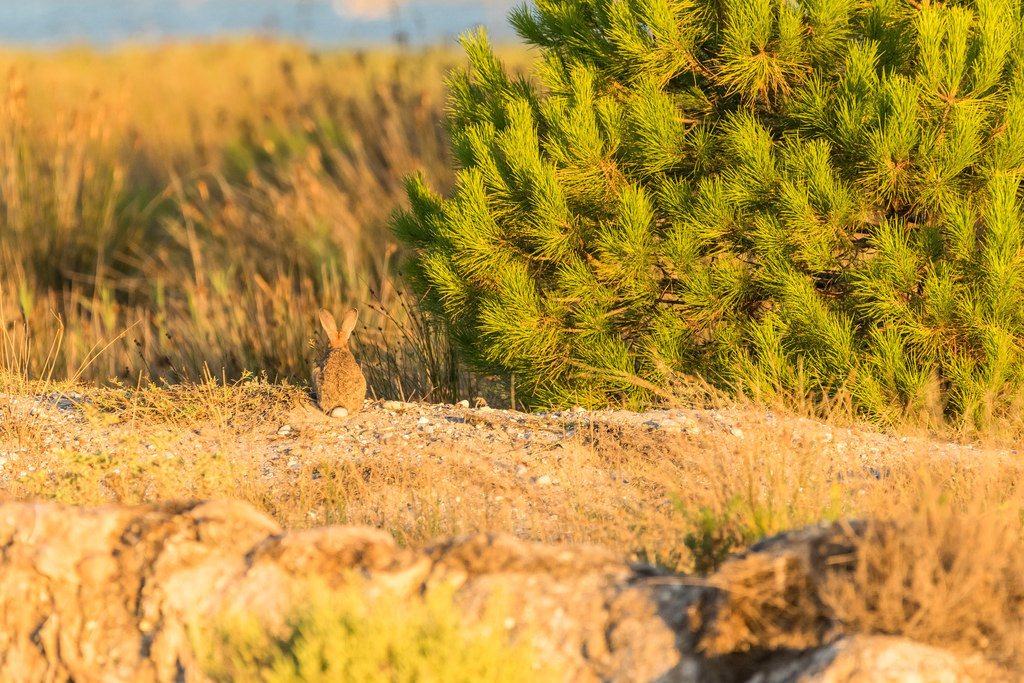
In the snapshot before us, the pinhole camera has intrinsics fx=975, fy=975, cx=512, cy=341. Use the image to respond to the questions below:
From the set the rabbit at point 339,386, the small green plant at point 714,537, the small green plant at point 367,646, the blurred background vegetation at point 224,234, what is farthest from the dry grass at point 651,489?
the blurred background vegetation at point 224,234

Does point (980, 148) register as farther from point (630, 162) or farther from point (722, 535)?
point (722, 535)

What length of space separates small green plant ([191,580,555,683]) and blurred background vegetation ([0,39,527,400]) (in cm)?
278

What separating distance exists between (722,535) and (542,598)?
0.58 meters

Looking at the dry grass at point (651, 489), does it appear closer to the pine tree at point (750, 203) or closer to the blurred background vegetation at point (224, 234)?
the pine tree at point (750, 203)

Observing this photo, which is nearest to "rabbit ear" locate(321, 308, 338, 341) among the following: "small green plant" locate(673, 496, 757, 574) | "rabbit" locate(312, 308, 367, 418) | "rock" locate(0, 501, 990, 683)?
"rabbit" locate(312, 308, 367, 418)

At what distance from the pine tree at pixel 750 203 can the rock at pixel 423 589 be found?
1.86m

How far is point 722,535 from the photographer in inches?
101

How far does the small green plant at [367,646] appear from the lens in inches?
77.7

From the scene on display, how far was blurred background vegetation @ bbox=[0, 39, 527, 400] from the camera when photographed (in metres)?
6.32

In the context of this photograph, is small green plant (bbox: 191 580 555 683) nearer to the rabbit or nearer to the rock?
the rock

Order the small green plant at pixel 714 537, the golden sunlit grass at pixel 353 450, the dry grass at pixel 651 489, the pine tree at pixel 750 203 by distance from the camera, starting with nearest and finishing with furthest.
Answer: the dry grass at pixel 651 489
the golden sunlit grass at pixel 353 450
the small green plant at pixel 714 537
the pine tree at pixel 750 203

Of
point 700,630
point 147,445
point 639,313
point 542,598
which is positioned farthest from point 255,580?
point 639,313

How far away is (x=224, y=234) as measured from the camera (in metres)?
8.77

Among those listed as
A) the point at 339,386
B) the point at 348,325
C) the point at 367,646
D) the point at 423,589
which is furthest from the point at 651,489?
the point at 348,325
